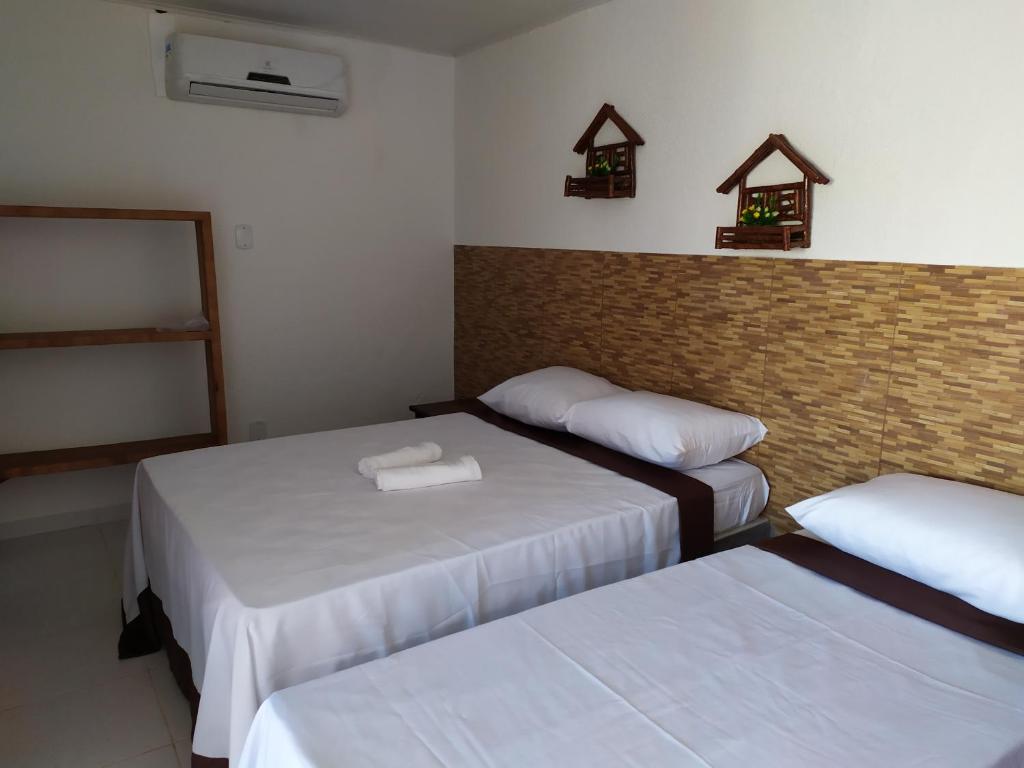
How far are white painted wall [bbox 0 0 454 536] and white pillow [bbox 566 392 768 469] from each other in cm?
171

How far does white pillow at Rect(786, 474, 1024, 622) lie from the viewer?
4.76ft

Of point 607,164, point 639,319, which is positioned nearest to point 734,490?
point 639,319

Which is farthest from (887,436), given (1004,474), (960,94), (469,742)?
(469,742)

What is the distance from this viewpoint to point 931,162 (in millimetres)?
1896

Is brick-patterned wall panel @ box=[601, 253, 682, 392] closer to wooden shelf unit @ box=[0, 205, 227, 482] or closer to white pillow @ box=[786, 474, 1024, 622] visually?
white pillow @ box=[786, 474, 1024, 622]

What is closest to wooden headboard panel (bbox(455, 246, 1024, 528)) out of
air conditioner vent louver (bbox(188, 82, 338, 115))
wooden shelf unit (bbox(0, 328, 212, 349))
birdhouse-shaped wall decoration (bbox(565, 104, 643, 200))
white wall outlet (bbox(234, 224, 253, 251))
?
birdhouse-shaped wall decoration (bbox(565, 104, 643, 200))

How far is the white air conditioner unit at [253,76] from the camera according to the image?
9.85ft

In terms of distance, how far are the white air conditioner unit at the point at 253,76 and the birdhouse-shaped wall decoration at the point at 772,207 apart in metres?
1.96

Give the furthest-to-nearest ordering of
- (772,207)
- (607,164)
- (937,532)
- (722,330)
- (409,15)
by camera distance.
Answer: (409,15) < (607,164) < (722,330) < (772,207) < (937,532)

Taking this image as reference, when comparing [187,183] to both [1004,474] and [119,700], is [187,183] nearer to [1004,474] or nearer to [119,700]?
[119,700]

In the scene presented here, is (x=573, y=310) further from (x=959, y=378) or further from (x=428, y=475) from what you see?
(x=959, y=378)

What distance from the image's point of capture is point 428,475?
2.17 m

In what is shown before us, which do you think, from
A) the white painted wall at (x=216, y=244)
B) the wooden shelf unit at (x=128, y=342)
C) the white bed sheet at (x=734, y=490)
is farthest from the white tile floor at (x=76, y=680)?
the white bed sheet at (x=734, y=490)

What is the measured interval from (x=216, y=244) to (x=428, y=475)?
6.17ft
